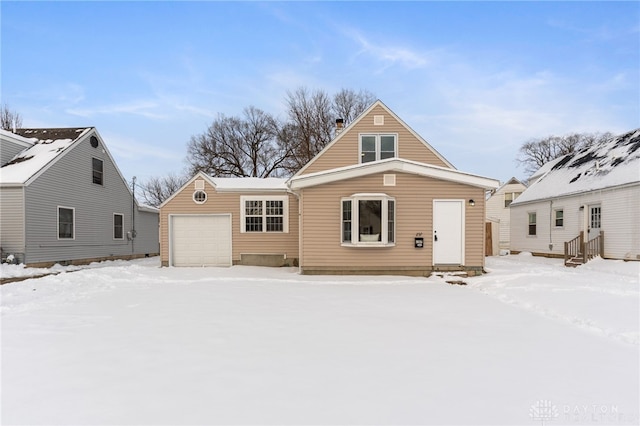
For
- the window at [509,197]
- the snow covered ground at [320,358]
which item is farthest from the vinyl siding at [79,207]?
the window at [509,197]

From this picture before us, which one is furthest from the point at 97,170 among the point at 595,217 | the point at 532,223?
the point at 595,217

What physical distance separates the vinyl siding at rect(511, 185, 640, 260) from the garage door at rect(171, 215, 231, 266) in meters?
15.1

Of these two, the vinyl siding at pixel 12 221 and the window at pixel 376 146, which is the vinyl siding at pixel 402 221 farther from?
the vinyl siding at pixel 12 221

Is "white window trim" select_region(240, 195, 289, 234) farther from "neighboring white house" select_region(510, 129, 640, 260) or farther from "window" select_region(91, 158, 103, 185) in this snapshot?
"neighboring white house" select_region(510, 129, 640, 260)

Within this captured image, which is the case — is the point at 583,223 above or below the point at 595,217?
below

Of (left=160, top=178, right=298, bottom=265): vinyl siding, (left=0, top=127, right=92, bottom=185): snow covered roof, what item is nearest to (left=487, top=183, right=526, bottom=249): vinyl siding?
(left=160, top=178, right=298, bottom=265): vinyl siding

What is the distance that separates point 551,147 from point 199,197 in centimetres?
4793

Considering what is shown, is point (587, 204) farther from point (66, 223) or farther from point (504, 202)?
point (66, 223)

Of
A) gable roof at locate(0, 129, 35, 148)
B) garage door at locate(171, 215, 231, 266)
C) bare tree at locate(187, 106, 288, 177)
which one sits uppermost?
bare tree at locate(187, 106, 288, 177)

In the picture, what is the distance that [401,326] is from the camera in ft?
18.5

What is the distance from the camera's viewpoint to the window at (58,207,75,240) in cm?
1527

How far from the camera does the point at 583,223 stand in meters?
15.6

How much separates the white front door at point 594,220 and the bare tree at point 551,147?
3311cm

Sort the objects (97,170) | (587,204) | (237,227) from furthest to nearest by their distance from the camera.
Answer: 1. (97,170)
2. (587,204)
3. (237,227)
